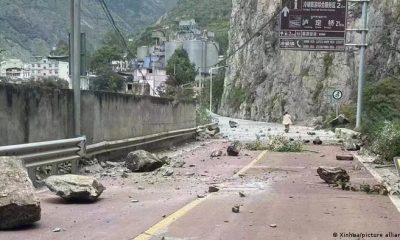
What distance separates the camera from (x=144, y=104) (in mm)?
18875

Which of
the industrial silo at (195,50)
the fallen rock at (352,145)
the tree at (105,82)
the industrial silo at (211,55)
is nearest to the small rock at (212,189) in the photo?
the fallen rock at (352,145)

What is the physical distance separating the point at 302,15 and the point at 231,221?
73.5 feet

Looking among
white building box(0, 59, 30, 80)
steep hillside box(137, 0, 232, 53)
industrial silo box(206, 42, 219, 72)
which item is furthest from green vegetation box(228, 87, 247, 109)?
steep hillside box(137, 0, 232, 53)

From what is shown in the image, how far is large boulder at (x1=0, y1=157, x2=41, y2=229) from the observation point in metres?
6.65

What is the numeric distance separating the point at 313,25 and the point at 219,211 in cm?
2206

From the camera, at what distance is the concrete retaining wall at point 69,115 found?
35.9 feet

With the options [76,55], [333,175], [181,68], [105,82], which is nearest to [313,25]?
[105,82]

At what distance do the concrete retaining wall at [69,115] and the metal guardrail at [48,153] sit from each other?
0.70 m

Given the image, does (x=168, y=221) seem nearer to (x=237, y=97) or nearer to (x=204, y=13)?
(x=237, y=97)

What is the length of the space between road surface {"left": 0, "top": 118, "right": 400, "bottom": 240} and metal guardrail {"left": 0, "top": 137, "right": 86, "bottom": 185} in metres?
0.69

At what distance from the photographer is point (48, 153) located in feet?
35.2

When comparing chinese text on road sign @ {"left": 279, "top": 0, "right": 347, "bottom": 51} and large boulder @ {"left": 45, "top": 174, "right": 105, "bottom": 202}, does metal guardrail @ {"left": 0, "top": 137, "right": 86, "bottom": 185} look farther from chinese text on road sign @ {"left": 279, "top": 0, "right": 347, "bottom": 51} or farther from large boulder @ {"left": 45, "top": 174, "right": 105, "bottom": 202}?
chinese text on road sign @ {"left": 279, "top": 0, "right": 347, "bottom": 51}

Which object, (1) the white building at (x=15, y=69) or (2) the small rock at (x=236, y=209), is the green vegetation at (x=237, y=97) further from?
(2) the small rock at (x=236, y=209)

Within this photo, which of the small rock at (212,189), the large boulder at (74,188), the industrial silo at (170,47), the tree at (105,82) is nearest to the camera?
the large boulder at (74,188)
